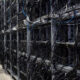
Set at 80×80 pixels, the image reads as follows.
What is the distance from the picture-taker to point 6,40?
9914mm

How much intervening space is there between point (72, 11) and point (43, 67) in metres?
1.73

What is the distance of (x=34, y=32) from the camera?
5488 millimetres

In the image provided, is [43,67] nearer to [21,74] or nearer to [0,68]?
[21,74]

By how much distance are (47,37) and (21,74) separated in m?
2.42

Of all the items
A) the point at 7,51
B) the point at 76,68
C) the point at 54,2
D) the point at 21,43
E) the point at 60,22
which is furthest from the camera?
the point at 7,51

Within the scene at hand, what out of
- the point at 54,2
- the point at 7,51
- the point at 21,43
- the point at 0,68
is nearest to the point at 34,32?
the point at 21,43

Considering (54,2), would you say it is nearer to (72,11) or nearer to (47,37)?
(72,11)

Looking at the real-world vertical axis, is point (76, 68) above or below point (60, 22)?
below

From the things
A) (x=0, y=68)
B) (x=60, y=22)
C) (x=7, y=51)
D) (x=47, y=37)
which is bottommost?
(x=0, y=68)

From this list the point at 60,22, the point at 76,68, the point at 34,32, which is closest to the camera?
the point at 76,68

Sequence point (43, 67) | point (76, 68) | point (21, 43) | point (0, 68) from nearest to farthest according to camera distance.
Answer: point (76, 68) < point (43, 67) < point (21, 43) < point (0, 68)

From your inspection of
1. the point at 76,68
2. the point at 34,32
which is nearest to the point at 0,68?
the point at 34,32

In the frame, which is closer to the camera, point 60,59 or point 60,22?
point 60,22

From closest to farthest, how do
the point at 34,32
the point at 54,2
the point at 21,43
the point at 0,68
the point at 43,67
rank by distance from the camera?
the point at 54,2 < the point at 43,67 < the point at 34,32 < the point at 21,43 < the point at 0,68
